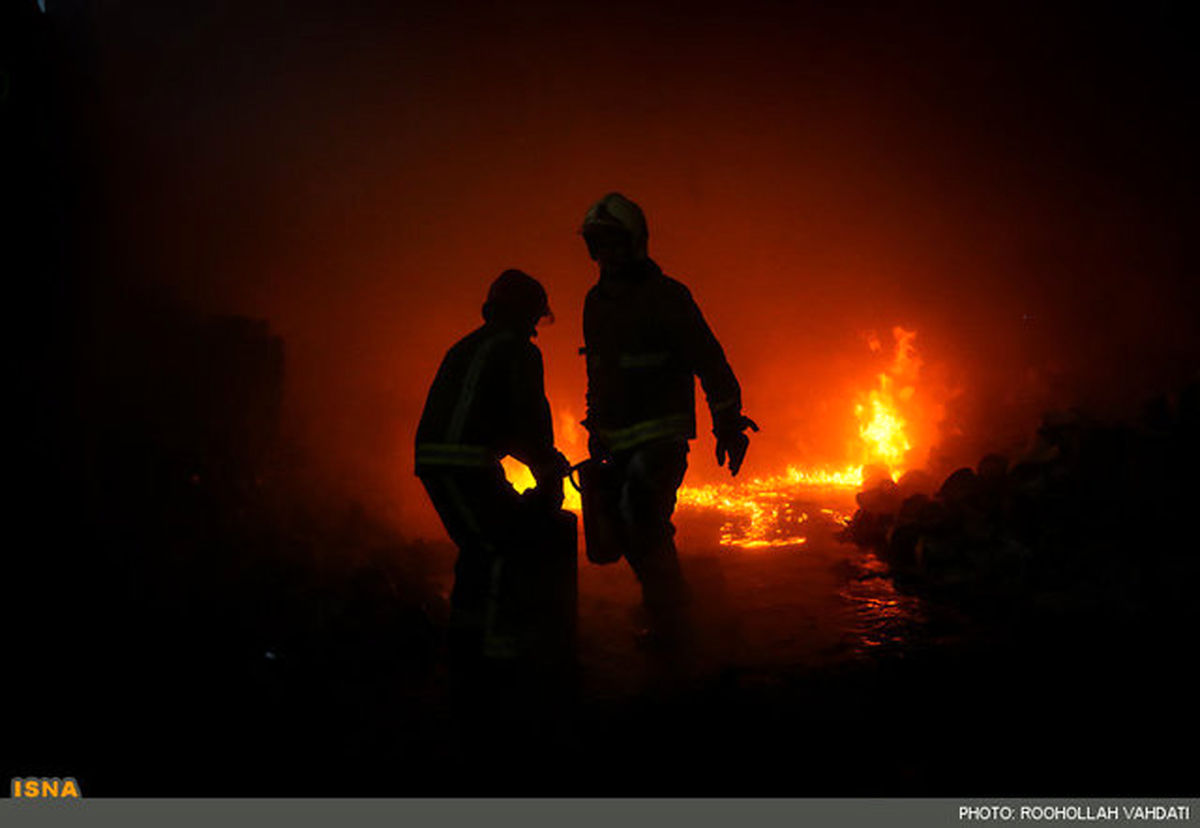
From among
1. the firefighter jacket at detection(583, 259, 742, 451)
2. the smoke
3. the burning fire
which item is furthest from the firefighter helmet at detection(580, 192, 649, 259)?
the smoke

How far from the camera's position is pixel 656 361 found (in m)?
3.75

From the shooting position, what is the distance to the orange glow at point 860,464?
9.91m

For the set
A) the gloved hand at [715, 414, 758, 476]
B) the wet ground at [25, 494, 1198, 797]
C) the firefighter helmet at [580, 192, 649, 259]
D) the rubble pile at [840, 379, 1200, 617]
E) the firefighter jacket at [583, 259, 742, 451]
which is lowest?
the wet ground at [25, 494, 1198, 797]

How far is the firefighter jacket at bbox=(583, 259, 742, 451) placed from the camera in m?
3.75

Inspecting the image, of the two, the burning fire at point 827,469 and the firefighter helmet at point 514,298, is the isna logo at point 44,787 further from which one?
the burning fire at point 827,469

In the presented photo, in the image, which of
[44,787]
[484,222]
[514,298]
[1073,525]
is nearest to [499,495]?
[514,298]

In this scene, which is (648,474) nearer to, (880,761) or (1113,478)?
(880,761)

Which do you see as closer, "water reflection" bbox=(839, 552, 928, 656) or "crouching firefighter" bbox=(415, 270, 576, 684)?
"crouching firefighter" bbox=(415, 270, 576, 684)

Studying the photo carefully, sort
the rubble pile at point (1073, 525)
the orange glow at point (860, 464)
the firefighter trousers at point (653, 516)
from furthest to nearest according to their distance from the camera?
the orange glow at point (860, 464), the rubble pile at point (1073, 525), the firefighter trousers at point (653, 516)

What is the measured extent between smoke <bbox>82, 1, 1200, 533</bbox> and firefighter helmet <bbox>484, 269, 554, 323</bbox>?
6.63m

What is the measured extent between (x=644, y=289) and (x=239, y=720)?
295 cm

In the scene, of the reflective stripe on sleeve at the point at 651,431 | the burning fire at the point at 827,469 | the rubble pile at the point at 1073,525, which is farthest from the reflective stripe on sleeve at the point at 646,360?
the burning fire at the point at 827,469

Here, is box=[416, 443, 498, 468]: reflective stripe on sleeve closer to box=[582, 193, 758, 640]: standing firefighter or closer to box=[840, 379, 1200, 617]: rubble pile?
box=[582, 193, 758, 640]: standing firefighter

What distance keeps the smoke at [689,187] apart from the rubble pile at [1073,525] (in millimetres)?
3847
